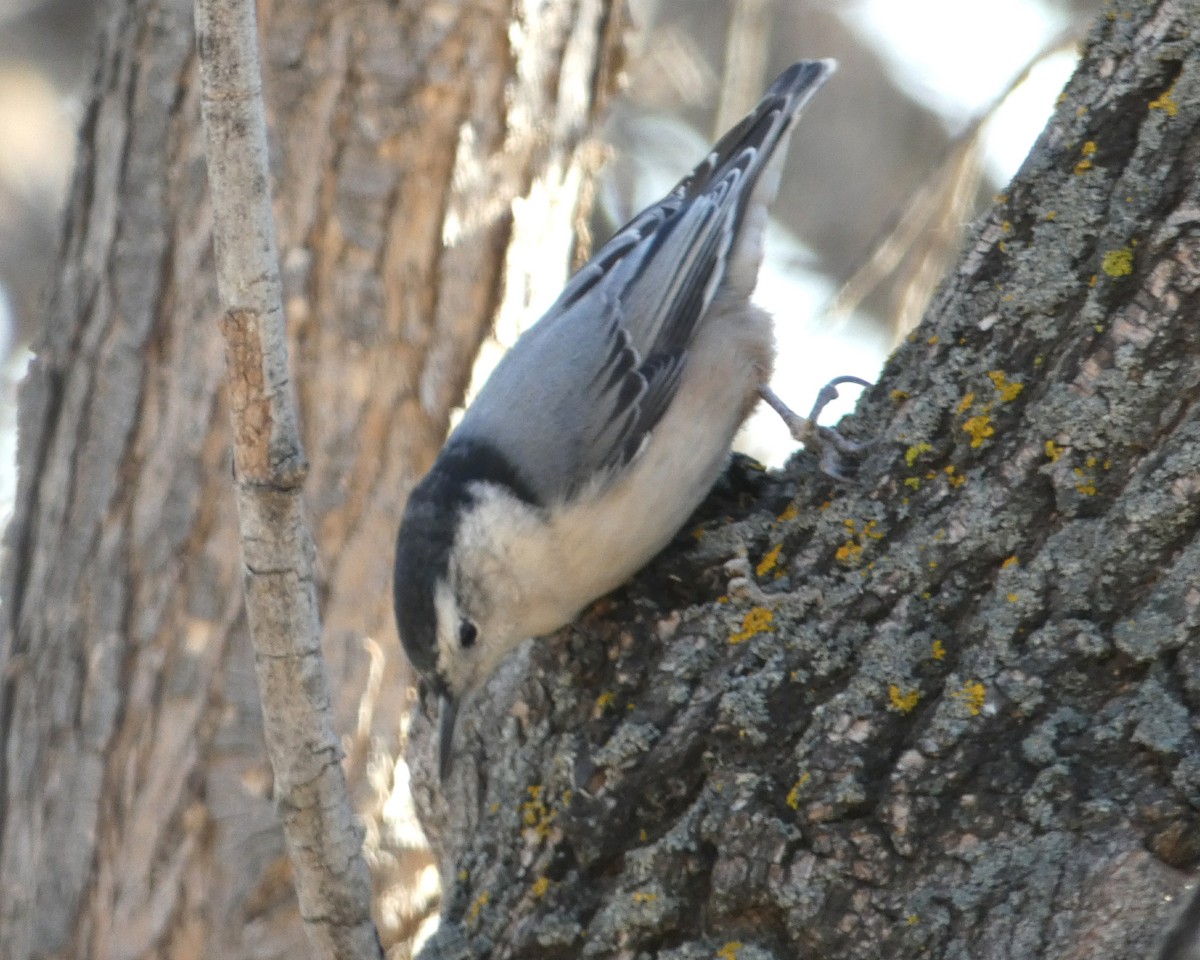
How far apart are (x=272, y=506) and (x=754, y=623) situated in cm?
64

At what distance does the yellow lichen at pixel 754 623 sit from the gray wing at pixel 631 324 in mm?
737

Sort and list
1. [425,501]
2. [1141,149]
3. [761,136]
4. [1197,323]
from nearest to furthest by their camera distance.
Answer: [1197,323], [1141,149], [425,501], [761,136]

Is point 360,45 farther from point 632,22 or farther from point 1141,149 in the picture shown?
point 1141,149

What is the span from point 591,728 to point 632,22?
230 cm

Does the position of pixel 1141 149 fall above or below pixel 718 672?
above

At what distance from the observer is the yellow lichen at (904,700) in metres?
1.76

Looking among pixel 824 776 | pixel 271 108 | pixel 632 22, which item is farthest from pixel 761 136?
pixel 824 776

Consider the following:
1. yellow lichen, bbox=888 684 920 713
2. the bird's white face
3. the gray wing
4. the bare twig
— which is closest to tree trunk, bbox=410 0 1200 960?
yellow lichen, bbox=888 684 920 713

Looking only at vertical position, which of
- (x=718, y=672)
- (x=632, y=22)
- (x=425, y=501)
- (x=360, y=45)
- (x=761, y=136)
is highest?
(x=632, y=22)

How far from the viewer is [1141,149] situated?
5.96 feet

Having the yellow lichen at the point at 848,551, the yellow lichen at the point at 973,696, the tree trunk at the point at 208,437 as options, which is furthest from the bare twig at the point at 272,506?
the tree trunk at the point at 208,437

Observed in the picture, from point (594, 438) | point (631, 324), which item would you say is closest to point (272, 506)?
point (594, 438)

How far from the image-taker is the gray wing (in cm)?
273

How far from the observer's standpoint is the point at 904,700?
1.76 meters
